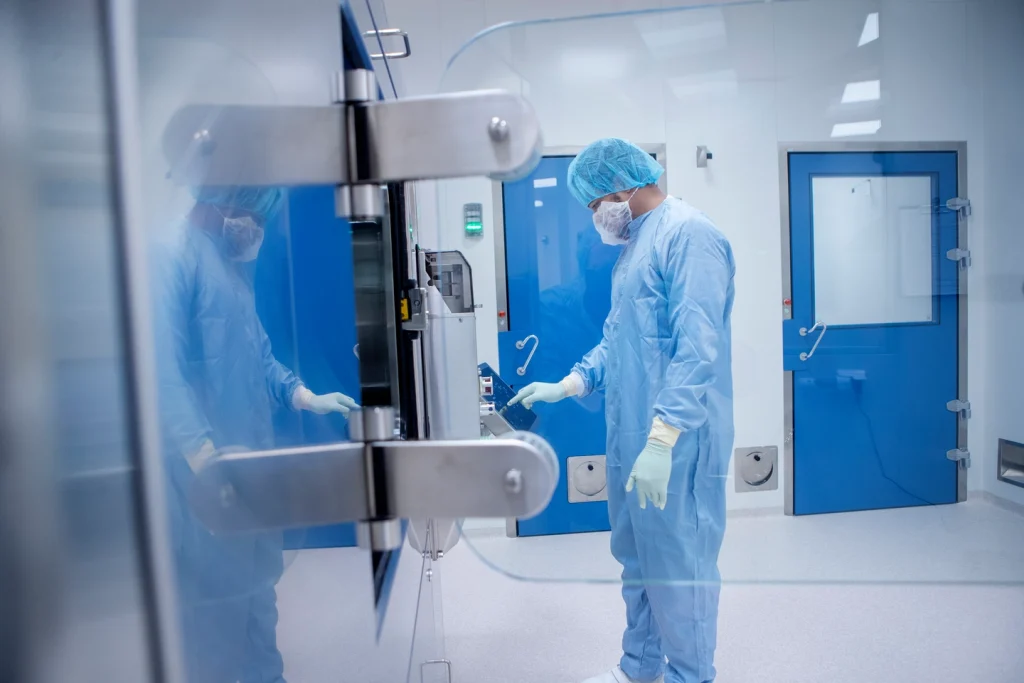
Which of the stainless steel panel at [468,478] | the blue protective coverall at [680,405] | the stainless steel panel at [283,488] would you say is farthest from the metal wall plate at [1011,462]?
the stainless steel panel at [283,488]

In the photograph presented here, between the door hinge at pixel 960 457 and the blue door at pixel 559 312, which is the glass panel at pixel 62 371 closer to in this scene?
the blue door at pixel 559 312

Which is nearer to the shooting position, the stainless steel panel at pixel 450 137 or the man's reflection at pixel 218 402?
the man's reflection at pixel 218 402

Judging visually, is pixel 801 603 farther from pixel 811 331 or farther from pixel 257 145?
pixel 257 145

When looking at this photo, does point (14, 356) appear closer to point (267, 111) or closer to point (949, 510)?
point (267, 111)

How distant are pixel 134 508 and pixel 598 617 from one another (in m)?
2.10

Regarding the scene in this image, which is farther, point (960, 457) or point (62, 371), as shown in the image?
point (960, 457)

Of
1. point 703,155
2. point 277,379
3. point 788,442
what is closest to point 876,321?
point 788,442

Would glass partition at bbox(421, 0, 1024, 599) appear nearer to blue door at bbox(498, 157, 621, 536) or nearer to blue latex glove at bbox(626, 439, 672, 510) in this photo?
blue door at bbox(498, 157, 621, 536)

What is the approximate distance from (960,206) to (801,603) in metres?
1.69

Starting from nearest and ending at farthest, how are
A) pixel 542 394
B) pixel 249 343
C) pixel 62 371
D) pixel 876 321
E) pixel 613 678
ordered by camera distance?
pixel 62 371, pixel 249 343, pixel 613 678, pixel 542 394, pixel 876 321

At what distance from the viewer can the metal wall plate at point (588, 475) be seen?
2264 mm

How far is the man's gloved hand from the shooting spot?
0.39m

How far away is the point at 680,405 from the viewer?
149cm

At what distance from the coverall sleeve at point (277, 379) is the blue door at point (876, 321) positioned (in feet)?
8.12
